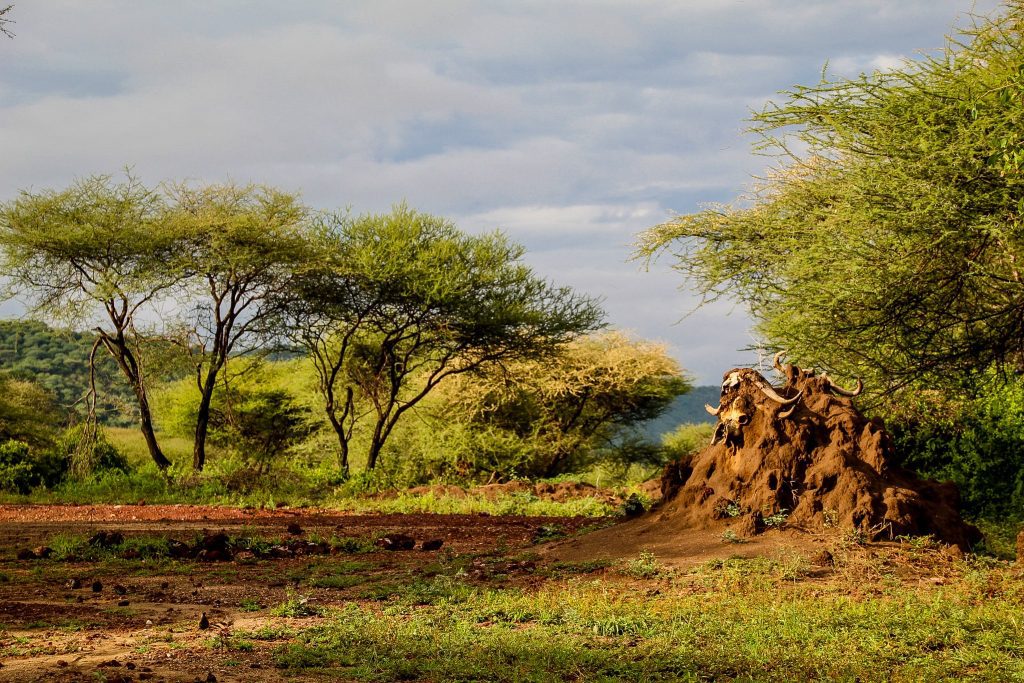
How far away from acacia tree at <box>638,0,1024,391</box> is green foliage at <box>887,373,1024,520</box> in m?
0.57

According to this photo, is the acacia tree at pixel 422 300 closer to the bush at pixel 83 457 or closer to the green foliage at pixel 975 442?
the bush at pixel 83 457

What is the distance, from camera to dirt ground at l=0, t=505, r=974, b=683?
19.6ft

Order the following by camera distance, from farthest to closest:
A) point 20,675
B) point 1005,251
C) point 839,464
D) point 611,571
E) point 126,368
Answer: point 126,368
point 1005,251
point 839,464
point 611,571
point 20,675

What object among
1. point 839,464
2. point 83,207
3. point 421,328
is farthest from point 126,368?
point 839,464

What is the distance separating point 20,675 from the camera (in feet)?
18.0

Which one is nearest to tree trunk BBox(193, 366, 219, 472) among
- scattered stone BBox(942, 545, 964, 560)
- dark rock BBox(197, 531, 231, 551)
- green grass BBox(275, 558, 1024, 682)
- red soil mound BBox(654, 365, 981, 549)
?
dark rock BBox(197, 531, 231, 551)

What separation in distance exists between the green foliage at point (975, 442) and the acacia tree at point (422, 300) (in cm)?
970

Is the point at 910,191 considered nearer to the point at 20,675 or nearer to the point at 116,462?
the point at 20,675

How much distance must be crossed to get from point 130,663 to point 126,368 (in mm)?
16489

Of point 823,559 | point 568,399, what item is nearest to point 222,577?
point 823,559

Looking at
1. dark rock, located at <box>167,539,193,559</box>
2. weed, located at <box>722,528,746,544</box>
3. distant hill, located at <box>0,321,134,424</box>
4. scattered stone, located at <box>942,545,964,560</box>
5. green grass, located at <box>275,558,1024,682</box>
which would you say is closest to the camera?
green grass, located at <box>275,558,1024,682</box>

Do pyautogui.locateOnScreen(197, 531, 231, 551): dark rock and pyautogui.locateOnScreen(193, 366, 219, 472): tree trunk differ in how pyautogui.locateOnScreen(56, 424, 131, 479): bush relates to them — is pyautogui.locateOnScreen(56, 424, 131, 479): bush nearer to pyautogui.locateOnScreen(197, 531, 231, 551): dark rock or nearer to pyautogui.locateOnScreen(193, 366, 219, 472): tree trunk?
pyautogui.locateOnScreen(193, 366, 219, 472): tree trunk

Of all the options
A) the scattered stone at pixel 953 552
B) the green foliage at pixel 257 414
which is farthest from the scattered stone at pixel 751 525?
the green foliage at pixel 257 414

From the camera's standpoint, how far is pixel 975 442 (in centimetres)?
1504
